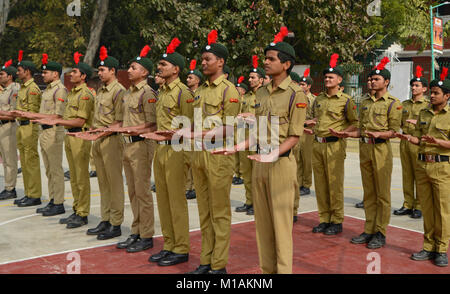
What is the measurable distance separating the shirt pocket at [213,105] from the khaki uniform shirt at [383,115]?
254 centimetres

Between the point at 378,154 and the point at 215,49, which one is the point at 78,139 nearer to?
the point at 215,49

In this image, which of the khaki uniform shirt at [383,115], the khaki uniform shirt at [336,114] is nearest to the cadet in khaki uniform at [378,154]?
the khaki uniform shirt at [383,115]

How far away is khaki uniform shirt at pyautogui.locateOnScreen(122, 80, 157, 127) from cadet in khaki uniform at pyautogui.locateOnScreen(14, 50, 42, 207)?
360 cm

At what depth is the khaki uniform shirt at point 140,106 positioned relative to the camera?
21.5 ft

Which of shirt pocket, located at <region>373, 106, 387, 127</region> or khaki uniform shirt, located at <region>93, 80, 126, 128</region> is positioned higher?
khaki uniform shirt, located at <region>93, 80, 126, 128</region>

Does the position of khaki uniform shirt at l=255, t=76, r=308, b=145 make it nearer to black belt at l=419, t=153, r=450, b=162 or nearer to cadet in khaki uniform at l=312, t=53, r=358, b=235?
black belt at l=419, t=153, r=450, b=162

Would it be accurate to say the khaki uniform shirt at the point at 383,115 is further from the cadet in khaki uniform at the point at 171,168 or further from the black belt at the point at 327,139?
the cadet in khaki uniform at the point at 171,168

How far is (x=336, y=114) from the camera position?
24.7 ft

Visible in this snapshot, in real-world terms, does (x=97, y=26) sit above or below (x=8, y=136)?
above

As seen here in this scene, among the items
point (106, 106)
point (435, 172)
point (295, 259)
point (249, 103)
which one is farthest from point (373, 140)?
point (106, 106)

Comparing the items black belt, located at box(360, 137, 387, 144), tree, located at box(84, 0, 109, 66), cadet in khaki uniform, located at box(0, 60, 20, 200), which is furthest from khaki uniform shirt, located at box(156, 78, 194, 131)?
tree, located at box(84, 0, 109, 66)

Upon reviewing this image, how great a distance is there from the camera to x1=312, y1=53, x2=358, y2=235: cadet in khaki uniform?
753 cm

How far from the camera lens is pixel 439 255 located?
20.8 feet

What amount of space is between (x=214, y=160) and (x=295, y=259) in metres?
1.90
